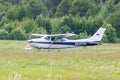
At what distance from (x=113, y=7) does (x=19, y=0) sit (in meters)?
33.5

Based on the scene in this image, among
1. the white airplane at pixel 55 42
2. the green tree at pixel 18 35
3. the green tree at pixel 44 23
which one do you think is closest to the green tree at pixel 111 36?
the green tree at pixel 18 35

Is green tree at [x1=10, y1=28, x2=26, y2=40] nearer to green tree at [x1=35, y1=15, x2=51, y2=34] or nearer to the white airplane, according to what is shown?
green tree at [x1=35, y1=15, x2=51, y2=34]

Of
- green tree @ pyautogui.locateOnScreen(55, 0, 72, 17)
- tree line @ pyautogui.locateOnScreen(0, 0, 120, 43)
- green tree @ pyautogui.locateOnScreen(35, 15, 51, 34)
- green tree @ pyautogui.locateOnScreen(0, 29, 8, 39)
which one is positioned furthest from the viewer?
green tree @ pyautogui.locateOnScreen(55, 0, 72, 17)

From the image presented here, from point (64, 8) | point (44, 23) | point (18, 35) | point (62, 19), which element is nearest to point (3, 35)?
point (18, 35)

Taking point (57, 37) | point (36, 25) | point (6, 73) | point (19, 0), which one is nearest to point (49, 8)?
point (19, 0)

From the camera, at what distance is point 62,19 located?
88812 mm

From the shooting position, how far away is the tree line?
3228 inches

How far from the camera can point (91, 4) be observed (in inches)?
4306

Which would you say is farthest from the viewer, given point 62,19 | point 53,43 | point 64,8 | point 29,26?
point 64,8

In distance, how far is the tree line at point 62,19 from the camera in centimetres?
8200

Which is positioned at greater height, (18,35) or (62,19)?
(62,19)

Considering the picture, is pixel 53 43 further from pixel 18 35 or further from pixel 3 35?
pixel 3 35

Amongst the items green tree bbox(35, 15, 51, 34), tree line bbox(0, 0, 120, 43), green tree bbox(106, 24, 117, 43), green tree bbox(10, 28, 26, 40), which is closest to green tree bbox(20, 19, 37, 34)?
tree line bbox(0, 0, 120, 43)

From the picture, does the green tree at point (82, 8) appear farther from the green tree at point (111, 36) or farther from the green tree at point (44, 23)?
the green tree at point (111, 36)
